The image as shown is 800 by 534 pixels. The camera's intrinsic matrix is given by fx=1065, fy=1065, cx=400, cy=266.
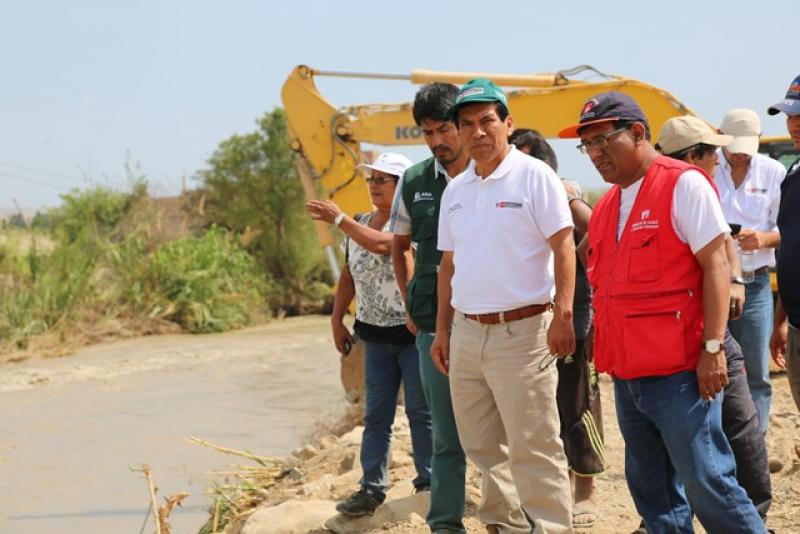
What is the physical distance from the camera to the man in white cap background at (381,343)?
5.42 metres

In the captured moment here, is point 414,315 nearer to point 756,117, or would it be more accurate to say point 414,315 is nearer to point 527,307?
point 527,307

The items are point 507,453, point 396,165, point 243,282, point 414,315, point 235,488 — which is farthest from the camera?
point 243,282

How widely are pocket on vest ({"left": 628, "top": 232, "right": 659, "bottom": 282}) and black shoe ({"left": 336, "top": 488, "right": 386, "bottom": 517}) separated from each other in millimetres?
2350

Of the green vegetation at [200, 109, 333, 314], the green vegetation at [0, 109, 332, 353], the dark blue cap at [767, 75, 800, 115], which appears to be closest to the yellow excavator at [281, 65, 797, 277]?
the dark blue cap at [767, 75, 800, 115]

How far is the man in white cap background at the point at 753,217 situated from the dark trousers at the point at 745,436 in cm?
108

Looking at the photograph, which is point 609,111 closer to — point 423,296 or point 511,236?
point 511,236

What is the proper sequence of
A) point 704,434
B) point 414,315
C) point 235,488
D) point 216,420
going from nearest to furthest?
point 704,434 < point 414,315 < point 235,488 < point 216,420

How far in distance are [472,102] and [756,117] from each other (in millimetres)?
2004

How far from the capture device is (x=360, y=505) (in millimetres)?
5438

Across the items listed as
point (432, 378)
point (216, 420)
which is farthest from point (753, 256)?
→ point (216, 420)

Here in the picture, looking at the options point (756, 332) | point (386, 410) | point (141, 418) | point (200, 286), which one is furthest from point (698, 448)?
point (200, 286)

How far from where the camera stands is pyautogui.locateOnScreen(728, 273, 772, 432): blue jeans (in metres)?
5.29

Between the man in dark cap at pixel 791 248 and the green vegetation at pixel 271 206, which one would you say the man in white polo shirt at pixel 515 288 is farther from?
the green vegetation at pixel 271 206

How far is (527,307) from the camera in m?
4.18
